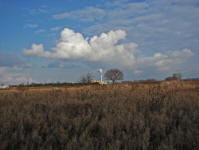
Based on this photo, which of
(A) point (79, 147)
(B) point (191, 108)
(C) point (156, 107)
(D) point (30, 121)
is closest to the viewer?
(A) point (79, 147)

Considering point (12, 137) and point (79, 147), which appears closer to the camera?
point (79, 147)

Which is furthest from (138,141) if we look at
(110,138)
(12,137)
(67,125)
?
(12,137)

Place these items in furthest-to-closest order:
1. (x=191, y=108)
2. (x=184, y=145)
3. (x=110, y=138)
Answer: (x=191, y=108), (x=110, y=138), (x=184, y=145)

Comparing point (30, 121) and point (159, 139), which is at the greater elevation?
point (30, 121)

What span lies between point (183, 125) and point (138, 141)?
5.87 feet

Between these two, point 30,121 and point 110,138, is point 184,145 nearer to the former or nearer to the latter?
point 110,138

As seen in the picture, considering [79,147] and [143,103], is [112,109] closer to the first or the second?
[143,103]

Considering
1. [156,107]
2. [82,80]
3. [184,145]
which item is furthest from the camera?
[82,80]

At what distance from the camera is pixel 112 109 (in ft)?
Answer: 22.9

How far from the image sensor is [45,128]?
536 cm

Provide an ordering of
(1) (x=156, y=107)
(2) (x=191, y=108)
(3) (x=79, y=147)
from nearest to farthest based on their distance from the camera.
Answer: (3) (x=79, y=147)
(2) (x=191, y=108)
(1) (x=156, y=107)

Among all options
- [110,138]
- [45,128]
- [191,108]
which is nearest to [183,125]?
[191,108]

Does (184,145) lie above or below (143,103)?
below

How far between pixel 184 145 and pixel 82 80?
37831 millimetres
